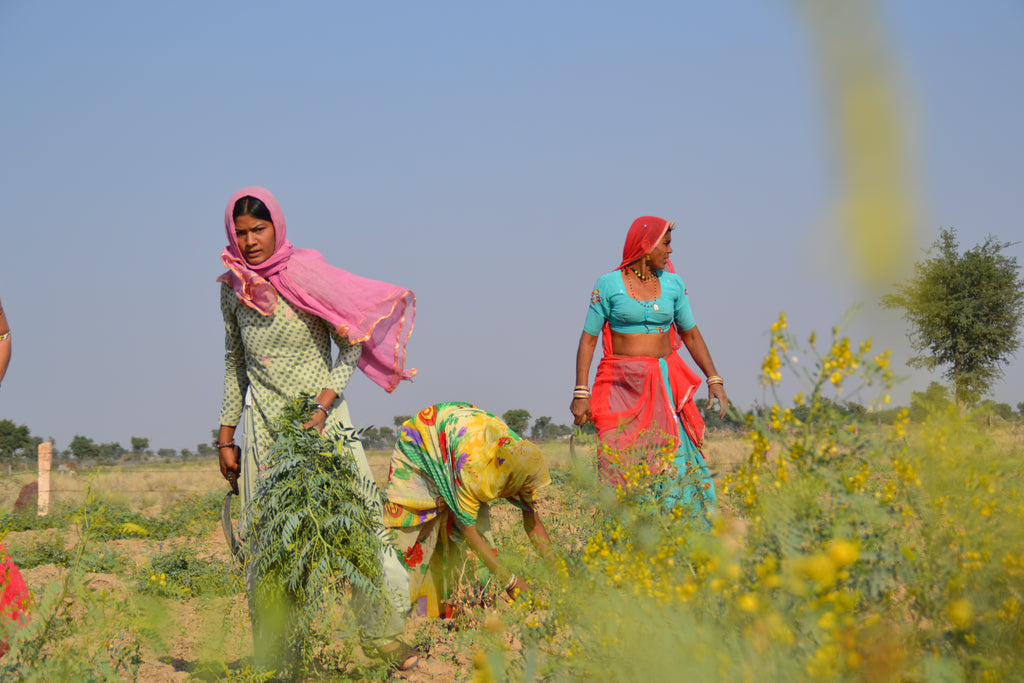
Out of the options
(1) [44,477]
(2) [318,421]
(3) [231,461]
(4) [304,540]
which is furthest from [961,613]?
(1) [44,477]

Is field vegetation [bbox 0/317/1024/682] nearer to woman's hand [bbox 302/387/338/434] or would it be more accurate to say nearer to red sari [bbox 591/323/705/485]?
woman's hand [bbox 302/387/338/434]

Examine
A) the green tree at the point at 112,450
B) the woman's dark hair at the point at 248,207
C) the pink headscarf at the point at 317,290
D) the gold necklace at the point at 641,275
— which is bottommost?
the green tree at the point at 112,450

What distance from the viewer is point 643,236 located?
17.9ft

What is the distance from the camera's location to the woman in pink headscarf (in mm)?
3734

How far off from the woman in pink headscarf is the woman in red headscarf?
6.04ft

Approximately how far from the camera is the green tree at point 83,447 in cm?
3441

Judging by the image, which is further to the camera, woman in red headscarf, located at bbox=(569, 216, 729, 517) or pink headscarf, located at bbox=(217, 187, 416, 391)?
woman in red headscarf, located at bbox=(569, 216, 729, 517)

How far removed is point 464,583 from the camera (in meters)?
4.55

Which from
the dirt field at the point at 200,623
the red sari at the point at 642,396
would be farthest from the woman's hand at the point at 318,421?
the red sari at the point at 642,396

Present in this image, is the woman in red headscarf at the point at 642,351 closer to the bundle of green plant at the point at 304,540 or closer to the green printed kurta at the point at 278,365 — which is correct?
the green printed kurta at the point at 278,365

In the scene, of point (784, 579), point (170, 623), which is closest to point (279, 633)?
point (170, 623)

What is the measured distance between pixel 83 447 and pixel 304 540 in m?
37.1

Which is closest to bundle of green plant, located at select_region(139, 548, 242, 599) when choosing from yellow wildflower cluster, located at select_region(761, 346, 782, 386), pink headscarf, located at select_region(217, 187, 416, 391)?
pink headscarf, located at select_region(217, 187, 416, 391)

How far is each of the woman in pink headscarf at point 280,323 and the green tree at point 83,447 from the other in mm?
33074
